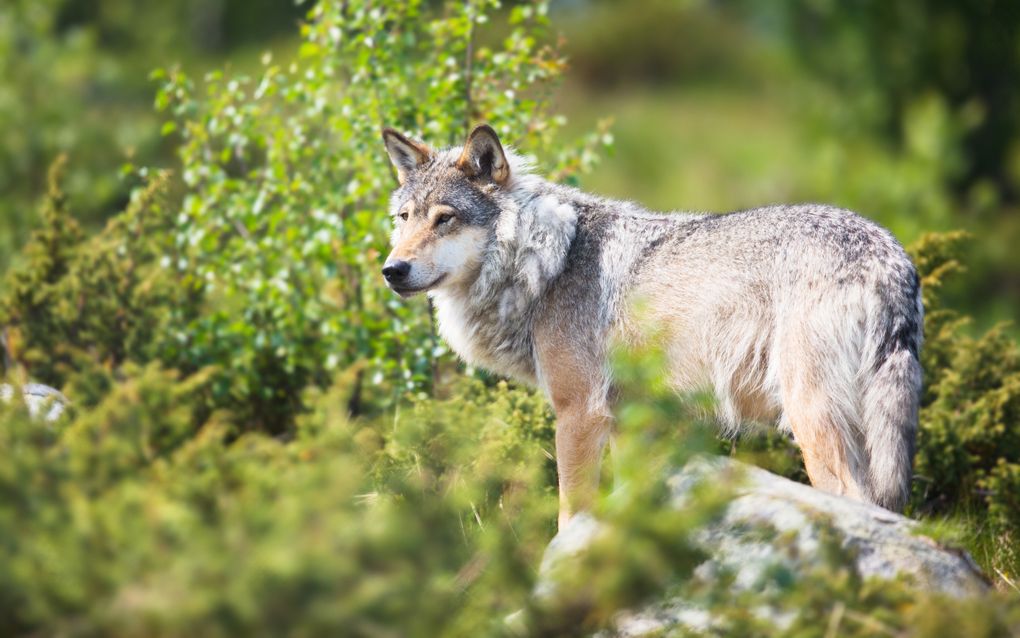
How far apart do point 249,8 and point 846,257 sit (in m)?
23.7

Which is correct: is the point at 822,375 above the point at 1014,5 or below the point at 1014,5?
below

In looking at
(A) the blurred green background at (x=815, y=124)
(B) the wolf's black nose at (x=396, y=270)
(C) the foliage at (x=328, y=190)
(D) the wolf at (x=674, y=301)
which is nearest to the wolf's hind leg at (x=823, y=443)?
(D) the wolf at (x=674, y=301)

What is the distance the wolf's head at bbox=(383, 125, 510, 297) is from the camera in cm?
541

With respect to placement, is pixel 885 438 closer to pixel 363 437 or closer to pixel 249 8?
pixel 363 437

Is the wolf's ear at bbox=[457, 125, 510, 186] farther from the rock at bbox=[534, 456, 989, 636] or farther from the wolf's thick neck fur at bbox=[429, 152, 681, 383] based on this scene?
the rock at bbox=[534, 456, 989, 636]

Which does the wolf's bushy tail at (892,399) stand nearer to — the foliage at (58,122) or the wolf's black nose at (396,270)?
the wolf's black nose at (396,270)

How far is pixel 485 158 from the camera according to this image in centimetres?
566

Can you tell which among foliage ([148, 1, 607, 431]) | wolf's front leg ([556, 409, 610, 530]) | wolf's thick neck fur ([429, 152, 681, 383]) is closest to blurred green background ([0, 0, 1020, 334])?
foliage ([148, 1, 607, 431])

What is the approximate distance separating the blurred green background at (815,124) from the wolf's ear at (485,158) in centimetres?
262

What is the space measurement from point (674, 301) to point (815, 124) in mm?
12446

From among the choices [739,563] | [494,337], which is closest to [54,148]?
[494,337]

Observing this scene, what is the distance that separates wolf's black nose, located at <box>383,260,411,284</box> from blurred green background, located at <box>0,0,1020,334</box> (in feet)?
8.77

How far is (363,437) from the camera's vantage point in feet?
12.0

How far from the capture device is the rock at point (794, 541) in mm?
3498
